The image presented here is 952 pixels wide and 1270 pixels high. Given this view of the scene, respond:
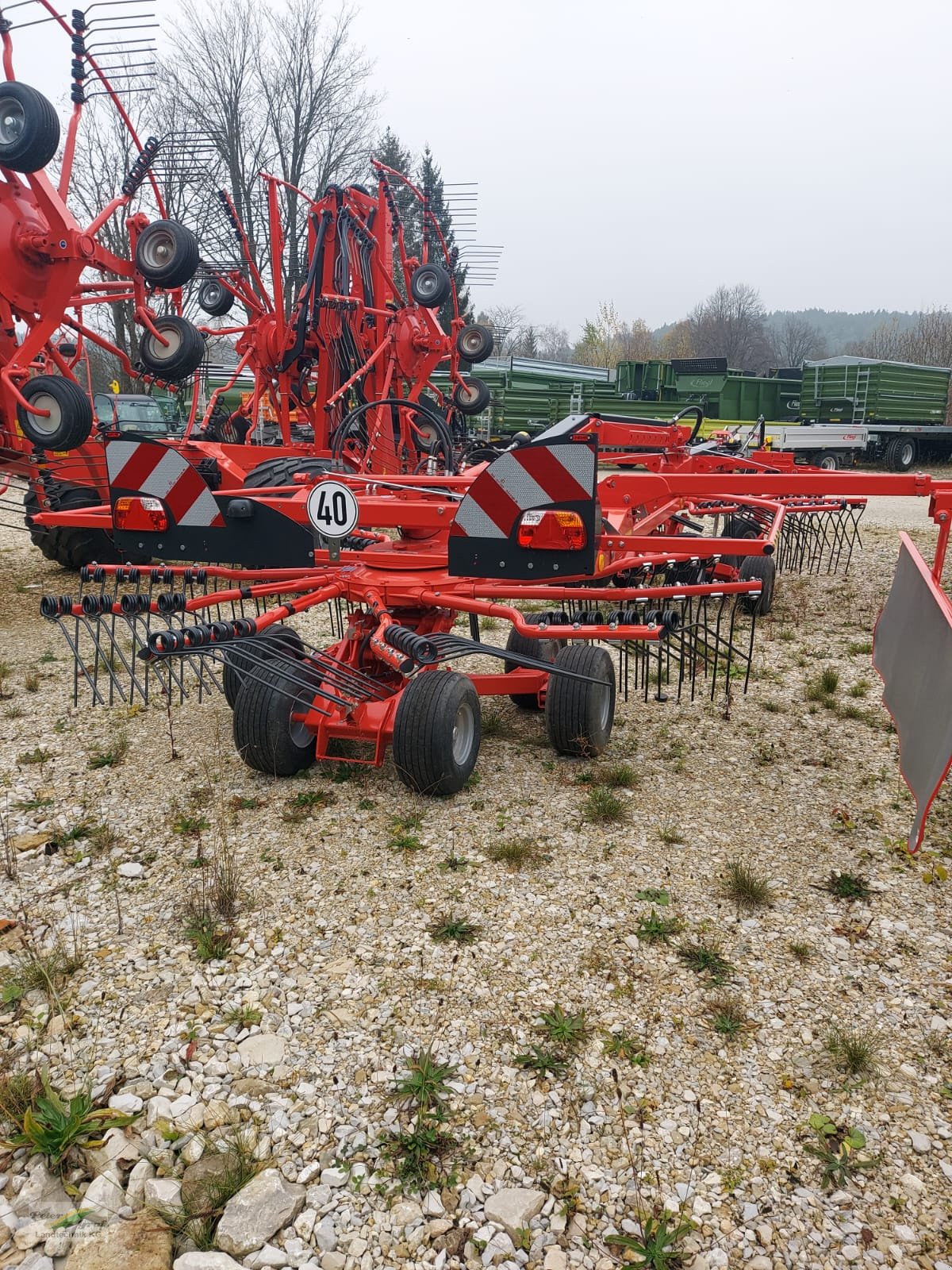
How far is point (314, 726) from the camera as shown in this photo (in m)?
3.91

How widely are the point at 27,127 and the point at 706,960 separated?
21.4 ft

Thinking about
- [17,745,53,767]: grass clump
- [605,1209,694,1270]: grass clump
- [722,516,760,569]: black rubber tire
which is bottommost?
[605,1209,694,1270]: grass clump

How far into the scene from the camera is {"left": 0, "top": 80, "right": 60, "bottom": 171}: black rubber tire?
18.3 feet

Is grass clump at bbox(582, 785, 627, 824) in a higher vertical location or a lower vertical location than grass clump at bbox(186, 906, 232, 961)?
higher

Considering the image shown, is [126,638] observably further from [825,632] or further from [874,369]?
[874,369]

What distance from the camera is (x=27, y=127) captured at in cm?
557

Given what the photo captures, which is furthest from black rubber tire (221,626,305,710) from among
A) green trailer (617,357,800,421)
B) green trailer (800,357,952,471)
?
green trailer (800,357,952,471)

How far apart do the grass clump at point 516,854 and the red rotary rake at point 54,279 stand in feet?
16.0

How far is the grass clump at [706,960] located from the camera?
8.37 ft

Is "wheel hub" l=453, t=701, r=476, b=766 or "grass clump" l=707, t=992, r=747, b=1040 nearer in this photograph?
"grass clump" l=707, t=992, r=747, b=1040

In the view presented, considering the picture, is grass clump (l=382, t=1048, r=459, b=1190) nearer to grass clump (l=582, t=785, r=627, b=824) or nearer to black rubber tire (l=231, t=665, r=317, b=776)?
grass clump (l=582, t=785, r=627, b=824)

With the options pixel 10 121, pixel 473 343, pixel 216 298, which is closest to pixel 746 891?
pixel 10 121

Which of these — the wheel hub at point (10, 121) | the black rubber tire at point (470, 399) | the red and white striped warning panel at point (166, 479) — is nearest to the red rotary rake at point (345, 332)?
the black rubber tire at point (470, 399)

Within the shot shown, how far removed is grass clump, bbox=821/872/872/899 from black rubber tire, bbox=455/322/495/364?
10227 millimetres
